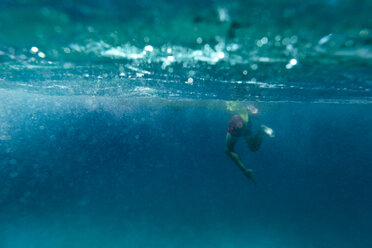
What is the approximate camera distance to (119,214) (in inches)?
1252

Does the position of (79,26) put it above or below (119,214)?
above

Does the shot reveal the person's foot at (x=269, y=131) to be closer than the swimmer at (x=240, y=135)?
No

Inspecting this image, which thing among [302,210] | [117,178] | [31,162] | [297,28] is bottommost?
[117,178]

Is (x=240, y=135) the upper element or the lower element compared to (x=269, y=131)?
lower

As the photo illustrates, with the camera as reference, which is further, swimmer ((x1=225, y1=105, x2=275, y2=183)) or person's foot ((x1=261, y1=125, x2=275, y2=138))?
Answer: person's foot ((x1=261, y1=125, x2=275, y2=138))

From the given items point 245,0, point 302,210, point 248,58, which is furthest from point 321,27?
point 302,210

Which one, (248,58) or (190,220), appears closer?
(248,58)

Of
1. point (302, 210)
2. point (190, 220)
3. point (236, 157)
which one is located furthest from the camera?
point (302, 210)

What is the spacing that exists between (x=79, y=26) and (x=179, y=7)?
7.62 feet

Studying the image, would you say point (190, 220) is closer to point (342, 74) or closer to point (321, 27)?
point (342, 74)

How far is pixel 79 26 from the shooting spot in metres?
4.19

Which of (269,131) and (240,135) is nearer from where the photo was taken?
(240,135)

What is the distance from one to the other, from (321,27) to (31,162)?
278 feet

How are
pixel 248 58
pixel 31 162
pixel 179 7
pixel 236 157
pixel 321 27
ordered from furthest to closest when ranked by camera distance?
1. pixel 31 162
2. pixel 236 157
3. pixel 248 58
4. pixel 321 27
5. pixel 179 7
